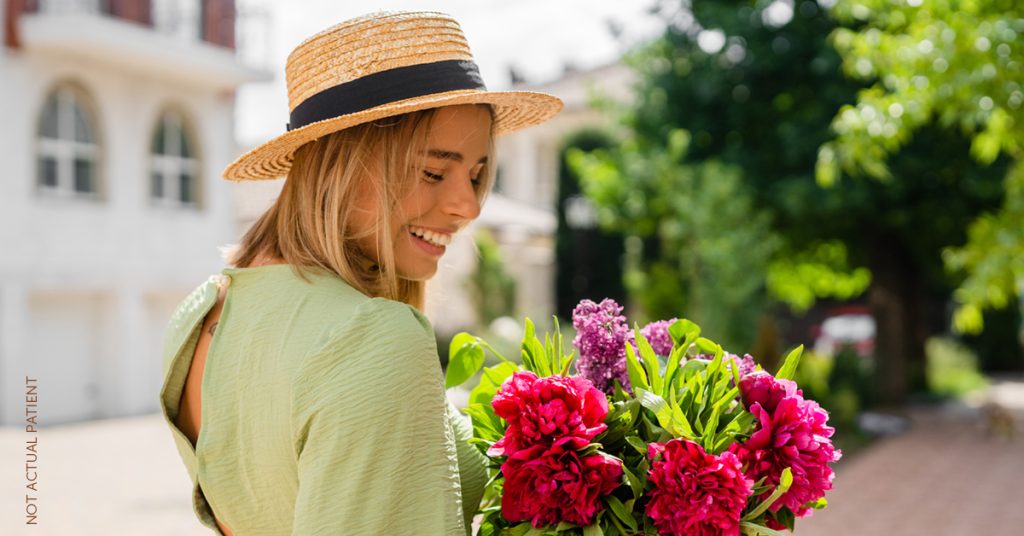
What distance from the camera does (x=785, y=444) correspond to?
1416mm

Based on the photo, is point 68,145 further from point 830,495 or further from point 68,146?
point 830,495

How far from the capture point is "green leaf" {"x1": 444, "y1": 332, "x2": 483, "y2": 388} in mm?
1805

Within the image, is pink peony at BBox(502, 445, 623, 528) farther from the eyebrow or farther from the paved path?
the paved path

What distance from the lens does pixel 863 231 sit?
16188 mm

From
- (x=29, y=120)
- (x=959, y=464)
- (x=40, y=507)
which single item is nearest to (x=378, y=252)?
(x=40, y=507)

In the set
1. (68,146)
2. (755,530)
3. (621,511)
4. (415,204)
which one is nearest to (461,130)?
(415,204)

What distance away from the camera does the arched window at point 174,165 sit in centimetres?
1680

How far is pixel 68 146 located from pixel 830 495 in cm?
1202

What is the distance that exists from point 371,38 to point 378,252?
0.36 meters

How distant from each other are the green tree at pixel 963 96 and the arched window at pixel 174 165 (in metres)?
13.9

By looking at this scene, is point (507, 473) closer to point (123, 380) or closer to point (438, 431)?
point (438, 431)

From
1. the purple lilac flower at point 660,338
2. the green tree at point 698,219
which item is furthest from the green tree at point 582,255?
the purple lilac flower at point 660,338

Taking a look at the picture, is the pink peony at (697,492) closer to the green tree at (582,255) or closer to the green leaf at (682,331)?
the green leaf at (682,331)

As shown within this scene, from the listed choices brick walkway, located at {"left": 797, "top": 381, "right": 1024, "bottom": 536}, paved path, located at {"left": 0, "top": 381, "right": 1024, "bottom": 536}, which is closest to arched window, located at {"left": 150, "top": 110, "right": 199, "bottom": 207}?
paved path, located at {"left": 0, "top": 381, "right": 1024, "bottom": 536}
